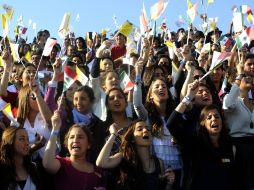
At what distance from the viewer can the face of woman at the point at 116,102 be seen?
5.34 meters

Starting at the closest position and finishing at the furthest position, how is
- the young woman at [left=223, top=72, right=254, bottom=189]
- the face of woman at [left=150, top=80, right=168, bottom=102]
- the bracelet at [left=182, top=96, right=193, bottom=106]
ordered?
the young woman at [left=223, top=72, right=254, bottom=189]
the bracelet at [left=182, top=96, right=193, bottom=106]
the face of woman at [left=150, top=80, right=168, bottom=102]

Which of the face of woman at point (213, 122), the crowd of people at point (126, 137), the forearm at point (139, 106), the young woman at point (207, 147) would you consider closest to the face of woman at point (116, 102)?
the crowd of people at point (126, 137)

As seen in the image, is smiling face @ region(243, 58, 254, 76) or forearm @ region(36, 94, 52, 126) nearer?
forearm @ region(36, 94, 52, 126)

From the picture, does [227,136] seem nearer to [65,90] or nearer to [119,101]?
[119,101]

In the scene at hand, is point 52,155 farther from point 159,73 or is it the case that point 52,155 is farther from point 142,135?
point 159,73

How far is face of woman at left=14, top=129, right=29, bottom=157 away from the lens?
174 inches

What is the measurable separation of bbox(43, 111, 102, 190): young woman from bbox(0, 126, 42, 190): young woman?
6.7 inches

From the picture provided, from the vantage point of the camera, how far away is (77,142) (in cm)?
459

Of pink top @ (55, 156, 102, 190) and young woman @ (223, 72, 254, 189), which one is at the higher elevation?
young woman @ (223, 72, 254, 189)

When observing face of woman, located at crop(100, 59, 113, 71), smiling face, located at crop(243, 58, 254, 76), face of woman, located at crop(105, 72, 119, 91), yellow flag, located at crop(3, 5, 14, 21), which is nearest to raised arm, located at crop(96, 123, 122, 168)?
face of woman, located at crop(105, 72, 119, 91)

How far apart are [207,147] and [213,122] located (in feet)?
0.91

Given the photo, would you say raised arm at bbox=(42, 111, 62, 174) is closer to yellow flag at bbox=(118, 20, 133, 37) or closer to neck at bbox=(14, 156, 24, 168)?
neck at bbox=(14, 156, 24, 168)

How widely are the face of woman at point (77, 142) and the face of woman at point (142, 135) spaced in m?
0.51

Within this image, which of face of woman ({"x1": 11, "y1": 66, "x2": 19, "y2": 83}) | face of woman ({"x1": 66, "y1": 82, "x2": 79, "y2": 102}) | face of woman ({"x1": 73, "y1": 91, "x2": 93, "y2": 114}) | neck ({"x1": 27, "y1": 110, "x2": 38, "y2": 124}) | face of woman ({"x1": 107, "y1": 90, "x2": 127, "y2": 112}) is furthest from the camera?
face of woman ({"x1": 11, "y1": 66, "x2": 19, "y2": 83})
